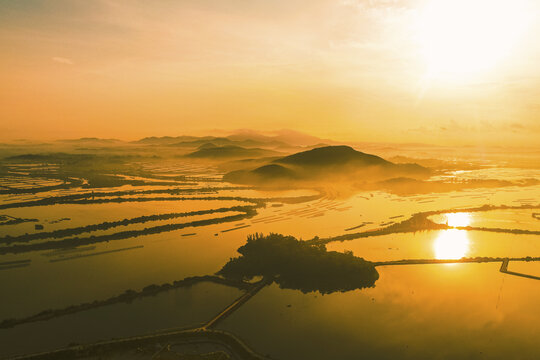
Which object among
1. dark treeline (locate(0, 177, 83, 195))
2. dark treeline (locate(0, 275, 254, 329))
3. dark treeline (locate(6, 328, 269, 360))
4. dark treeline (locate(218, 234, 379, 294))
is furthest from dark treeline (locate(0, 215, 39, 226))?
dark treeline (locate(6, 328, 269, 360))

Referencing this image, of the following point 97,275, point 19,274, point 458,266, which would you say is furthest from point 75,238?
point 458,266

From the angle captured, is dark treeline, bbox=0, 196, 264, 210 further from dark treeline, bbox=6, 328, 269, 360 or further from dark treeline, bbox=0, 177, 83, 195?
dark treeline, bbox=6, 328, 269, 360

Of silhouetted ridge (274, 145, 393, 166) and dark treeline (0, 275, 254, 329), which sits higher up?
silhouetted ridge (274, 145, 393, 166)

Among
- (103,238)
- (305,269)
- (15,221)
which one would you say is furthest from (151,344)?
(15,221)

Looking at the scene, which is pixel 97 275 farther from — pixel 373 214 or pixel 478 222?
pixel 478 222

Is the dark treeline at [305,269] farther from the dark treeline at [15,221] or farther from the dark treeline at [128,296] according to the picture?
the dark treeline at [15,221]

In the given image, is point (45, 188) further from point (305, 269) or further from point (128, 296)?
point (305, 269)
